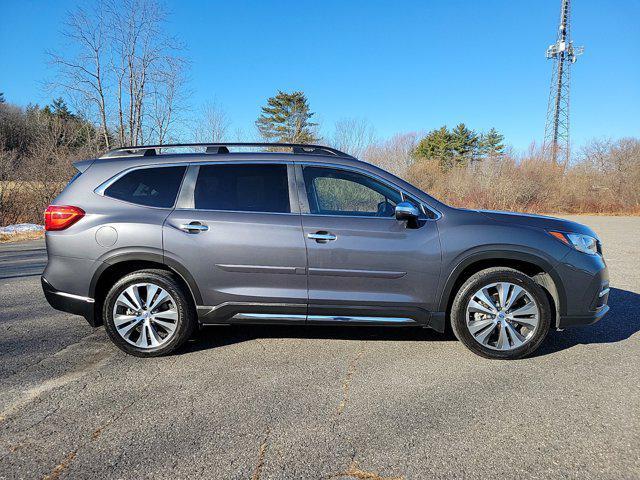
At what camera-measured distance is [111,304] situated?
337cm

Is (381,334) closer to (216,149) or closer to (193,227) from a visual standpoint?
(193,227)

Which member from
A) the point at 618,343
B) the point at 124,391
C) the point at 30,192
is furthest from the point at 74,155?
the point at 618,343

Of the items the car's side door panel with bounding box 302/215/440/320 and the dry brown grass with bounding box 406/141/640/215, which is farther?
the dry brown grass with bounding box 406/141/640/215

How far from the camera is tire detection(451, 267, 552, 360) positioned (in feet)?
10.9

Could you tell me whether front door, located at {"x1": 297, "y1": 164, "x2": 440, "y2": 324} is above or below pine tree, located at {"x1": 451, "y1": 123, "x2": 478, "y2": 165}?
below

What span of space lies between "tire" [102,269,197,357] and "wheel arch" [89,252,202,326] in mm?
96

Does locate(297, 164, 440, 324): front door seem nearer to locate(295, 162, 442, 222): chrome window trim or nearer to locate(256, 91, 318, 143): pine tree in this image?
locate(295, 162, 442, 222): chrome window trim

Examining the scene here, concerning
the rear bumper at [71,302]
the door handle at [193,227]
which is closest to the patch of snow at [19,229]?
the rear bumper at [71,302]

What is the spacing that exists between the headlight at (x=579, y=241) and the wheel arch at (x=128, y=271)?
10.8 ft

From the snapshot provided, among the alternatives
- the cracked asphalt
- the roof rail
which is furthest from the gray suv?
the roof rail

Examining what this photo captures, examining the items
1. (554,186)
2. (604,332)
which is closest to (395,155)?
(554,186)

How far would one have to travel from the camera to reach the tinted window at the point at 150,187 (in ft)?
11.4

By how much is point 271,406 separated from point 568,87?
43429 mm

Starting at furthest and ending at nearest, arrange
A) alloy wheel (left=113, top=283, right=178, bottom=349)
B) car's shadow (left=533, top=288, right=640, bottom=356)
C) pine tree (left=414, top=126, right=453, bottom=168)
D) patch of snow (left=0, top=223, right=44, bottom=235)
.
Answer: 1. pine tree (left=414, top=126, right=453, bottom=168)
2. patch of snow (left=0, top=223, right=44, bottom=235)
3. car's shadow (left=533, top=288, right=640, bottom=356)
4. alloy wheel (left=113, top=283, right=178, bottom=349)
